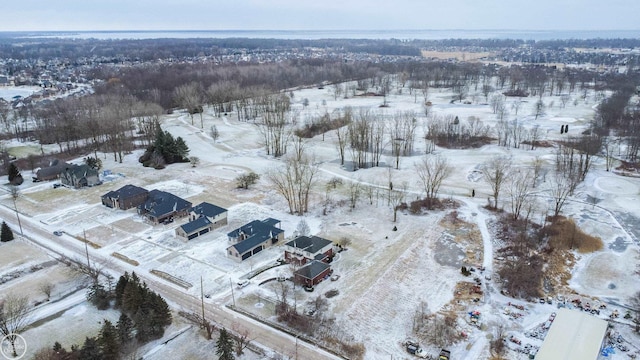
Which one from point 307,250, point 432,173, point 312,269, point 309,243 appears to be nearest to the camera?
point 312,269

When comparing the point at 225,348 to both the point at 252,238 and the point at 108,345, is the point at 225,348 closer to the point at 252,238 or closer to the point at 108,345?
the point at 108,345

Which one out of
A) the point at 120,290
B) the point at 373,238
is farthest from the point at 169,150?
the point at 373,238

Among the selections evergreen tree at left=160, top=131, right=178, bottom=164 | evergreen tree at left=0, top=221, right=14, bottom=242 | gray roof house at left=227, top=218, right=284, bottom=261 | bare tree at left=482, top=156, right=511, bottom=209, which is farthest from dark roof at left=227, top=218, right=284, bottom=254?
evergreen tree at left=160, top=131, right=178, bottom=164

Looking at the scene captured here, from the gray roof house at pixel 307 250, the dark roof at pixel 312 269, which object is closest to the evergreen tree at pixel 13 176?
the gray roof house at pixel 307 250

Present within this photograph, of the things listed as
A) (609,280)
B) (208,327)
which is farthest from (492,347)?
(208,327)

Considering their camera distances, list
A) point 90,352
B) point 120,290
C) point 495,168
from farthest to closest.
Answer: point 495,168, point 120,290, point 90,352

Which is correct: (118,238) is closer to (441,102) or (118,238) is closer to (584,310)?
(584,310)

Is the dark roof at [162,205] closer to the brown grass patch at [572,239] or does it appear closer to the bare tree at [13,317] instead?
the bare tree at [13,317]
